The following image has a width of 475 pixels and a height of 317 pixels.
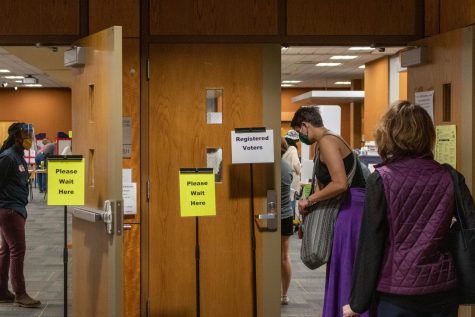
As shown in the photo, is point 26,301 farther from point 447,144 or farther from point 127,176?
point 447,144

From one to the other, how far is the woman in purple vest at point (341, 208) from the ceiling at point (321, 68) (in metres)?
6.17

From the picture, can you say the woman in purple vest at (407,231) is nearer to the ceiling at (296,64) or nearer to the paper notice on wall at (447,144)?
the paper notice on wall at (447,144)

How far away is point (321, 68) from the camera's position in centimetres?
1527

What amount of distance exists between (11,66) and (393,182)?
48.0ft

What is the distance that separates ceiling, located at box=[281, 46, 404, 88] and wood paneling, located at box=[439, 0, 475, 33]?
5748 mm

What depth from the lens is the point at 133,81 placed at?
4.17 m

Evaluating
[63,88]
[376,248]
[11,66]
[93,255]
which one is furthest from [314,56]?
[63,88]

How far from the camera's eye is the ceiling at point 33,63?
11553mm

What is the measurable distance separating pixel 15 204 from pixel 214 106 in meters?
2.10

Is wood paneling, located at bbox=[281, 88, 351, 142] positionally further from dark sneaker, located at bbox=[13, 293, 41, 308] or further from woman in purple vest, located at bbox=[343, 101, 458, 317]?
woman in purple vest, located at bbox=[343, 101, 458, 317]

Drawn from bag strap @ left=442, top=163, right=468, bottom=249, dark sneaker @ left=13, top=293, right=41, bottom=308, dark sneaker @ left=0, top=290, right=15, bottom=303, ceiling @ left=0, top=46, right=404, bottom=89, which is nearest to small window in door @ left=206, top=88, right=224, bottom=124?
bag strap @ left=442, top=163, right=468, bottom=249

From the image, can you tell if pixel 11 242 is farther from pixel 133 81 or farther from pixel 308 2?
pixel 308 2

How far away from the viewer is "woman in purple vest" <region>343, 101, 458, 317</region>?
238 cm

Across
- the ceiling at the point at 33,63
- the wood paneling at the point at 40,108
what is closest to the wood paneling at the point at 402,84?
the ceiling at the point at 33,63
